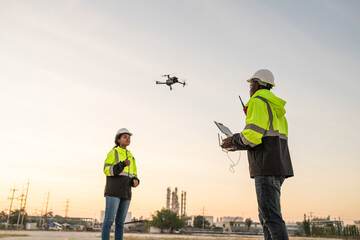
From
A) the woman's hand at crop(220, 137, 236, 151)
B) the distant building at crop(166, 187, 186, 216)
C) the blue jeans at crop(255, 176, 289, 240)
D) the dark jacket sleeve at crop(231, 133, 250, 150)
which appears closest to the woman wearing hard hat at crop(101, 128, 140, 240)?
the woman's hand at crop(220, 137, 236, 151)

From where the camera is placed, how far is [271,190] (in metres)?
3.09

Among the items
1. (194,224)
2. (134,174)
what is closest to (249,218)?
(194,224)

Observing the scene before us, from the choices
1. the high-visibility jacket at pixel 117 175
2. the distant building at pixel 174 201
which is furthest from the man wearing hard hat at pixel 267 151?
the distant building at pixel 174 201

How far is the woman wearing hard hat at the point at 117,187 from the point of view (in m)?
5.10

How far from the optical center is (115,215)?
5.20m

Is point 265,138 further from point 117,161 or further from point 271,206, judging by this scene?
point 117,161

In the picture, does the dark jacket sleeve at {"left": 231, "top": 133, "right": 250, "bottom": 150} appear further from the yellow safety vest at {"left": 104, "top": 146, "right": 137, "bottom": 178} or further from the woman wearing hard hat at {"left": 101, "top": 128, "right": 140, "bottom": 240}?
the yellow safety vest at {"left": 104, "top": 146, "right": 137, "bottom": 178}

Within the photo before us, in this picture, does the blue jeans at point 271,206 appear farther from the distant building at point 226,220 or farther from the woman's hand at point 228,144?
the distant building at point 226,220

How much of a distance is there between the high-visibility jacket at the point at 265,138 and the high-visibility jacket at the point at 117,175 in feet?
8.48

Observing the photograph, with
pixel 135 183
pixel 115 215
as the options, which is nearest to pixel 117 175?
pixel 135 183

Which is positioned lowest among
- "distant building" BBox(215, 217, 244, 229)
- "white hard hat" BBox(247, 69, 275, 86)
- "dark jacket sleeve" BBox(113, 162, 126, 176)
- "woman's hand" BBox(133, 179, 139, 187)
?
"distant building" BBox(215, 217, 244, 229)

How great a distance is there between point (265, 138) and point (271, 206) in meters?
0.70

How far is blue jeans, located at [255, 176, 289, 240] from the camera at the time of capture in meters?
3.03

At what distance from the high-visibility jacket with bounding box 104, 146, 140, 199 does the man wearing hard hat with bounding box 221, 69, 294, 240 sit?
2.45 metres
